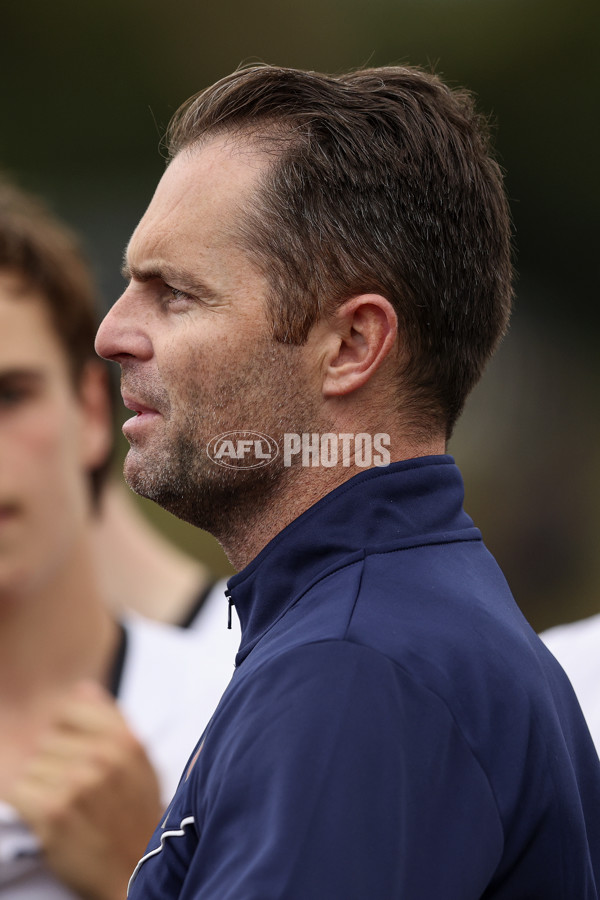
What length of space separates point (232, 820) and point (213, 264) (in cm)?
61

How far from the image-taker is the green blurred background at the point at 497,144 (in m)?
2.24

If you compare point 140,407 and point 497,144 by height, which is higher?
point 497,144

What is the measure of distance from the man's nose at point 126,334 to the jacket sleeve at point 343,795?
1.58 ft

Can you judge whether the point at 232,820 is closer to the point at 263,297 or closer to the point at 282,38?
the point at 263,297

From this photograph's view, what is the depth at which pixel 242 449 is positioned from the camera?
42.3 inches

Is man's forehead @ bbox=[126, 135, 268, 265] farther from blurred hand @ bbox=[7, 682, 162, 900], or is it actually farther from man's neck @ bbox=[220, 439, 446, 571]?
blurred hand @ bbox=[7, 682, 162, 900]

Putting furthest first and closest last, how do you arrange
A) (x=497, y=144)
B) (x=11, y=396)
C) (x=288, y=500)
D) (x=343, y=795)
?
(x=497, y=144) < (x=11, y=396) < (x=288, y=500) < (x=343, y=795)

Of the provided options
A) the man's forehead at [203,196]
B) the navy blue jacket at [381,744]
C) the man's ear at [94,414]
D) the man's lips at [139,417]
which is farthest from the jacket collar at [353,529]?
the man's ear at [94,414]

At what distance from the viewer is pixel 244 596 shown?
1058 millimetres

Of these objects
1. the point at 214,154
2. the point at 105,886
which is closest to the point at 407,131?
the point at 214,154

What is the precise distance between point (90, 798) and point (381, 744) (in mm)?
1343

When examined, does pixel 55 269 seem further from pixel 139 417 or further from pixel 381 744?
pixel 381 744

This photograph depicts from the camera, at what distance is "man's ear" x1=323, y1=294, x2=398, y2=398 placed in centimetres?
105

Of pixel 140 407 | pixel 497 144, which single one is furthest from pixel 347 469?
pixel 497 144
